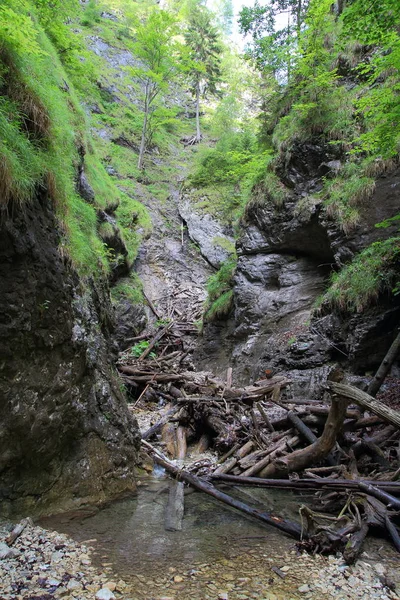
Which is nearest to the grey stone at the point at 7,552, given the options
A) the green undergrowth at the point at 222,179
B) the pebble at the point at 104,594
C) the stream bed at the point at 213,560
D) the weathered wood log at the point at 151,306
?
the stream bed at the point at 213,560

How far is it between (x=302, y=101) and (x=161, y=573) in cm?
1440

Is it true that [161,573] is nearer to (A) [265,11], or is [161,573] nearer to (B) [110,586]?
(B) [110,586]

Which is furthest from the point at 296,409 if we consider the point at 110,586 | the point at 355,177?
the point at 355,177

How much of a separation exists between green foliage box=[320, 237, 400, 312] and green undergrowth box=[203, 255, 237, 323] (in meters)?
5.19

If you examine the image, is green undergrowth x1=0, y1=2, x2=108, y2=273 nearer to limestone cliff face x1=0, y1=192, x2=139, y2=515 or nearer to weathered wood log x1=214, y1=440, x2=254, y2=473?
limestone cliff face x1=0, y1=192, x2=139, y2=515

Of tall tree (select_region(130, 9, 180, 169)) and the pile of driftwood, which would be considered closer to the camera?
the pile of driftwood

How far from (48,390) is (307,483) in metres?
4.11

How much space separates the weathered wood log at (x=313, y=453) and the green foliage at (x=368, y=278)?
13.0ft

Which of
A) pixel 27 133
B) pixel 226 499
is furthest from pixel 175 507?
pixel 27 133

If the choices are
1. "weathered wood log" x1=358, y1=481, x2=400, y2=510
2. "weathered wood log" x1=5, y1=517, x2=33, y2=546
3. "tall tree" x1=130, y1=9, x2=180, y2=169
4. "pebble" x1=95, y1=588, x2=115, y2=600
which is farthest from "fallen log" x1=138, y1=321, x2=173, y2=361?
"tall tree" x1=130, y1=9, x2=180, y2=169

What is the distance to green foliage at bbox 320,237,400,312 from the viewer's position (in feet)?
27.2

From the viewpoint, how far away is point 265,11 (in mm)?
16922

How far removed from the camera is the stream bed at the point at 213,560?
120 inches

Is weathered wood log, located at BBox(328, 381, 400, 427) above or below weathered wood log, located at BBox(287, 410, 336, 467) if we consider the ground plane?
above
